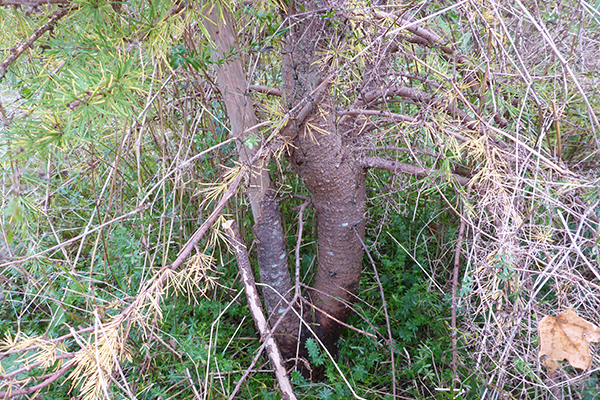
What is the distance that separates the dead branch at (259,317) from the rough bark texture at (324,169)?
0.55 feet

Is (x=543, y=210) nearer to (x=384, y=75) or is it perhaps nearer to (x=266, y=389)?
(x=384, y=75)

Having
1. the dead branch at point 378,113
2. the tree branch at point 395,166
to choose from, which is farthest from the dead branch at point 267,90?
the tree branch at point 395,166

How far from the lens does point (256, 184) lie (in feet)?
4.52

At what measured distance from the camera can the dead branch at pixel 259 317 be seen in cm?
101

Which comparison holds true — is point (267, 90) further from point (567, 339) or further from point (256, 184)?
point (567, 339)

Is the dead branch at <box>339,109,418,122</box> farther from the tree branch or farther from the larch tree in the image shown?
the tree branch

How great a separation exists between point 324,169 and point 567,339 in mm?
837

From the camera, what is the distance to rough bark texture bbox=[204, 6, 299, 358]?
1.15 meters

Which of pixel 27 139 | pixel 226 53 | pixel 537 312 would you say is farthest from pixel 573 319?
pixel 27 139

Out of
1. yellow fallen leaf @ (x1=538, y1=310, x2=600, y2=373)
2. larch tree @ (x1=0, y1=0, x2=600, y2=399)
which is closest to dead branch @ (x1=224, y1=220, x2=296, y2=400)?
larch tree @ (x1=0, y1=0, x2=600, y2=399)

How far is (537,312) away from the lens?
107 centimetres

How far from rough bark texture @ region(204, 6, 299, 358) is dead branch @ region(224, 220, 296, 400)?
0.10 m

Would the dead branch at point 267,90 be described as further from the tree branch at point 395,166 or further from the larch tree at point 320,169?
the tree branch at point 395,166

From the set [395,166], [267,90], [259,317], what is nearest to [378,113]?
[395,166]
